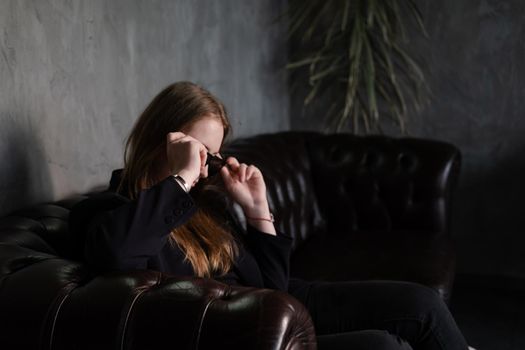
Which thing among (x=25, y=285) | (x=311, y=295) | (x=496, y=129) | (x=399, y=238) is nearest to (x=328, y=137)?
(x=399, y=238)

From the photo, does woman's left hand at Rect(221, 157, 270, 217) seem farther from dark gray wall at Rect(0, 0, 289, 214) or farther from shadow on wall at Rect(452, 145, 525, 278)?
shadow on wall at Rect(452, 145, 525, 278)

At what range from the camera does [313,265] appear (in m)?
2.52

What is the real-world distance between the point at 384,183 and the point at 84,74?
1.48 meters

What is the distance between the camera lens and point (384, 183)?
116 inches

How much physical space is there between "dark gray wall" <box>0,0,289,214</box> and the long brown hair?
0.30m

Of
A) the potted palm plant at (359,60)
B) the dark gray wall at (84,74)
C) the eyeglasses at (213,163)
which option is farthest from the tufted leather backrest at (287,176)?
the eyeglasses at (213,163)

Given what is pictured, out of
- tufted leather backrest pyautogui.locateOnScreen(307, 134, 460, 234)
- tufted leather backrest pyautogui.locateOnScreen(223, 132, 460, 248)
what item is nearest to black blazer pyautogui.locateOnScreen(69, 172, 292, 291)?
tufted leather backrest pyautogui.locateOnScreen(223, 132, 460, 248)

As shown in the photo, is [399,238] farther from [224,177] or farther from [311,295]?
[224,177]

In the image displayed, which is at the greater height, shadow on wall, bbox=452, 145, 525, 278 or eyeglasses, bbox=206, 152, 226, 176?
eyeglasses, bbox=206, 152, 226, 176

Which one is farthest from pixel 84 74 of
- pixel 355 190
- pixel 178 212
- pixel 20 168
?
pixel 355 190

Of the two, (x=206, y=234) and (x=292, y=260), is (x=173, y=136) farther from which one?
(x=292, y=260)

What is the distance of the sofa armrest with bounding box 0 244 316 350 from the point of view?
3.52 feet

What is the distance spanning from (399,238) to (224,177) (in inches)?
52.6

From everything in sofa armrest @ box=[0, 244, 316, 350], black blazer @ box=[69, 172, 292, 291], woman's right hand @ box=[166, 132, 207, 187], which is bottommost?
sofa armrest @ box=[0, 244, 316, 350]
